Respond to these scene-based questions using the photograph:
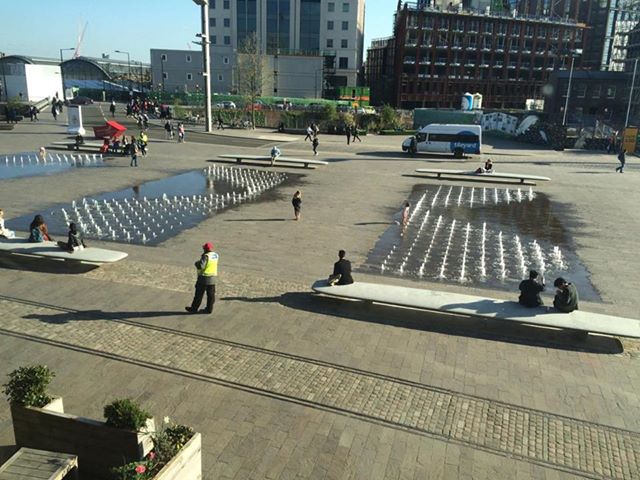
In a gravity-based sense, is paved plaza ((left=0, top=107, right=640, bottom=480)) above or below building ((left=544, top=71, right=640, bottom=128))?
below

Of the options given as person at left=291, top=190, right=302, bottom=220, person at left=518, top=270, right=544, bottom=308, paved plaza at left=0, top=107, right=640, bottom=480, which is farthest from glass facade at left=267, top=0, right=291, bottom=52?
person at left=518, top=270, right=544, bottom=308

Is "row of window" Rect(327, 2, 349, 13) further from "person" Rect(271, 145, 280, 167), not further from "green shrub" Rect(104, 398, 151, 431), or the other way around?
"green shrub" Rect(104, 398, 151, 431)

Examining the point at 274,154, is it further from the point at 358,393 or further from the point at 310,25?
the point at 310,25

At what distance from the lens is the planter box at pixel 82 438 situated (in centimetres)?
586

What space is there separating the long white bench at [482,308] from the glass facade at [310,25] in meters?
89.1

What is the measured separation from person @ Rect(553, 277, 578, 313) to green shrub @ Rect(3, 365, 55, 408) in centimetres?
917

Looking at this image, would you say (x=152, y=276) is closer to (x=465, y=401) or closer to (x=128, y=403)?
(x=128, y=403)

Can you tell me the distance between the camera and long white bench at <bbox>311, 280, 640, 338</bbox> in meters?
9.98

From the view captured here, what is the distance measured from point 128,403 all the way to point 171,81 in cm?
9281

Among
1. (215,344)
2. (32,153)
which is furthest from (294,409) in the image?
(32,153)

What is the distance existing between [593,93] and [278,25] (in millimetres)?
52766

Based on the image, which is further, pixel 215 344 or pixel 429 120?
pixel 429 120

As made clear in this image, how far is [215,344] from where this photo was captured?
31.9 ft

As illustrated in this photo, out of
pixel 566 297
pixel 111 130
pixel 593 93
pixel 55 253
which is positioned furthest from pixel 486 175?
pixel 593 93
